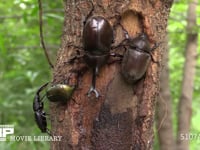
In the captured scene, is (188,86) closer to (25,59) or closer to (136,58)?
(25,59)

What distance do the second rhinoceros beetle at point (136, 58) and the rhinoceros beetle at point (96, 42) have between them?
0.32ft

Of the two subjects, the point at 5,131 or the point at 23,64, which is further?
the point at 23,64

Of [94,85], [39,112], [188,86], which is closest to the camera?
[94,85]

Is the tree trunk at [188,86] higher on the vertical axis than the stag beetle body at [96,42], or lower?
lower

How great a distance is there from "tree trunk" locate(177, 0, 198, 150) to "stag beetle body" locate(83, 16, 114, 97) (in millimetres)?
2769

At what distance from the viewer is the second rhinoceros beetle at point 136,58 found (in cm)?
164

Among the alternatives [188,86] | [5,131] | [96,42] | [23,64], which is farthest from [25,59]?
[96,42]

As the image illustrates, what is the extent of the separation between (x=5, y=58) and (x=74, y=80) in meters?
3.08

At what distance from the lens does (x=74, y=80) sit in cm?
168

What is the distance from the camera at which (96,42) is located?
5.47 ft

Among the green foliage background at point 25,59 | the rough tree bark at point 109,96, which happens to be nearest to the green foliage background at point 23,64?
the green foliage background at point 25,59

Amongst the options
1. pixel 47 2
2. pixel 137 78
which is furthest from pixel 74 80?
pixel 47 2

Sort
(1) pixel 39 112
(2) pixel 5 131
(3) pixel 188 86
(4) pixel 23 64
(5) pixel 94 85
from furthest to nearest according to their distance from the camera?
1. (4) pixel 23 64
2. (3) pixel 188 86
3. (2) pixel 5 131
4. (1) pixel 39 112
5. (5) pixel 94 85

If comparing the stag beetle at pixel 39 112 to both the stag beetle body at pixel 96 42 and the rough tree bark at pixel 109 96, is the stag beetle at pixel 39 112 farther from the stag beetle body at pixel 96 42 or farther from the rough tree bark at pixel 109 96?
the stag beetle body at pixel 96 42
